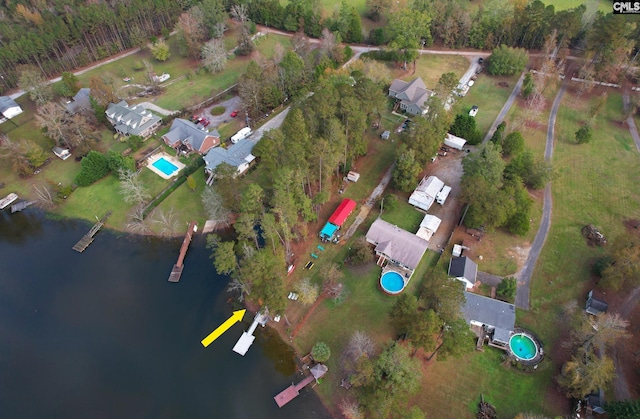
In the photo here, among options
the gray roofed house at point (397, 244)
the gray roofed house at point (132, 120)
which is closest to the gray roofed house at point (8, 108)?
the gray roofed house at point (132, 120)

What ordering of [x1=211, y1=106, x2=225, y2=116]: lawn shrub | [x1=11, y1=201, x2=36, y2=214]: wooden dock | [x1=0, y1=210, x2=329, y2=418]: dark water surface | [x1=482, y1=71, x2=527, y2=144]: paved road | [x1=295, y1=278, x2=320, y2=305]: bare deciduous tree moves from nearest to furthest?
[x1=0, y1=210, x2=329, y2=418]: dark water surface < [x1=295, y1=278, x2=320, y2=305]: bare deciduous tree < [x1=11, y1=201, x2=36, y2=214]: wooden dock < [x1=482, y1=71, x2=527, y2=144]: paved road < [x1=211, y1=106, x2=225, y2=116]: lawn shrub

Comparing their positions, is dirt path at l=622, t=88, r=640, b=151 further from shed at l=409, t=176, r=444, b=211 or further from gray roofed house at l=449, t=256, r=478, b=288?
gray roofed house at l=449, t=256, r=478, b=288

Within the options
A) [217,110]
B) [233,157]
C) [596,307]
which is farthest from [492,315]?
[217,110]

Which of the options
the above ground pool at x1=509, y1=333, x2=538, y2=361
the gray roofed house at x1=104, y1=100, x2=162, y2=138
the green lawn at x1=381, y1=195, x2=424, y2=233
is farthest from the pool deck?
the above ground pool at x1=509, y1=333, x2=538, y2=361

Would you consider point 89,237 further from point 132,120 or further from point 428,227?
point 428,227

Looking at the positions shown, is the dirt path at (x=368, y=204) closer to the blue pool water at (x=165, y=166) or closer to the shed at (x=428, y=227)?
the shed at (x=428, y=227)

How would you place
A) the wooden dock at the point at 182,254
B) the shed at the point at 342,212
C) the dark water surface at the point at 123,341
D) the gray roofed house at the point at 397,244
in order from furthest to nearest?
the shed at the point at 342,212
the wooden dock at the point at 182,254
the gray roofed house at the point at 397,244
the dark water surface at the point at 123,341

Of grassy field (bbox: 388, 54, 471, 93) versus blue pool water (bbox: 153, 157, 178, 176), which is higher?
grassy field (bbox: 388, 54, 471, 93)
